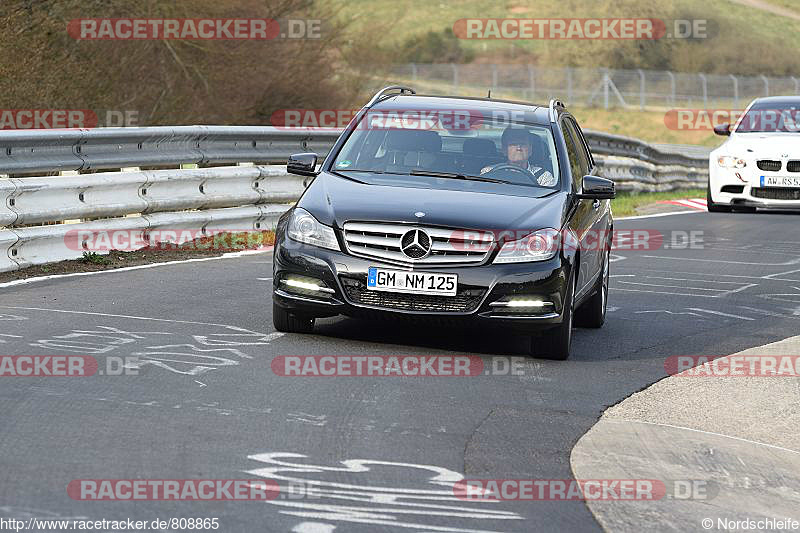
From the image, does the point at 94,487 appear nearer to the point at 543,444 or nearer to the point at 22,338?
the point at 543,444

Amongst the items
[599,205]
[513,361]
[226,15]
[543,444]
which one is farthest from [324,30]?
[543,444]

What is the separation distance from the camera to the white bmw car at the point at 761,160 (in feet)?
71.7

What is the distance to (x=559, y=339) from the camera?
9477 mm

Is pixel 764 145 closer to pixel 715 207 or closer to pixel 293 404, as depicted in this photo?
pixel 715 207

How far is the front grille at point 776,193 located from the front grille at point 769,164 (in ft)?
0.97

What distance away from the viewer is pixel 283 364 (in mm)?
8781

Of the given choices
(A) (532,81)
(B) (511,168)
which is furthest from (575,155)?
(A) (532,81)

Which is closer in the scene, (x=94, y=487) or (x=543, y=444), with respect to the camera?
(x=94, y=487)

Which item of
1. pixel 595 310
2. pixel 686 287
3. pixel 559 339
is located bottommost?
pixel 686 287

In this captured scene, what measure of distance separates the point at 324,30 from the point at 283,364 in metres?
22.6

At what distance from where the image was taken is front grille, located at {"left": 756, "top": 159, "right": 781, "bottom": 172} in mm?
21859

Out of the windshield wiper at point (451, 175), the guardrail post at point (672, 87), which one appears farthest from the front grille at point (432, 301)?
the guardrail post at point (672, 87)

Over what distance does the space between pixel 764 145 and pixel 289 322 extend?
1364cm

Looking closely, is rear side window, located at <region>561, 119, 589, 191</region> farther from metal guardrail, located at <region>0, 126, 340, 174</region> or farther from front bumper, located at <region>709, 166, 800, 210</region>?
front bumper, located at <region>709, 166, 800, 210</region>
